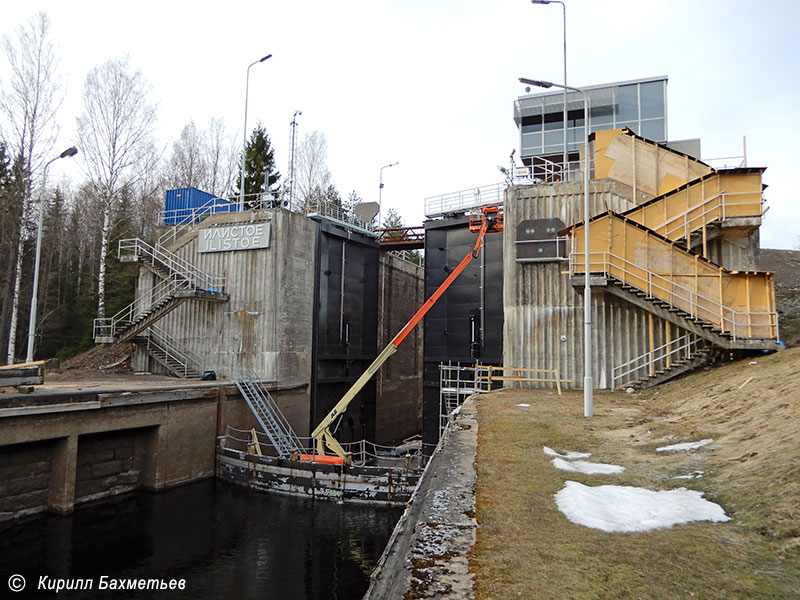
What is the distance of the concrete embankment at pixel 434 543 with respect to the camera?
371 centimetres

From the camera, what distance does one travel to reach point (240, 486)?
64.5ft

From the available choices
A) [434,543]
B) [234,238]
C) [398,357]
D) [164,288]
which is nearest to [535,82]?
[434,543]

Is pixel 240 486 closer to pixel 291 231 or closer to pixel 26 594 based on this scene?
pixel 26 594

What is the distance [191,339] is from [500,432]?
63.7 feet

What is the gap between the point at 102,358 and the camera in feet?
99.2

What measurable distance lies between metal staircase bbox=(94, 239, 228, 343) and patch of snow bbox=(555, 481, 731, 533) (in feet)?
66.9

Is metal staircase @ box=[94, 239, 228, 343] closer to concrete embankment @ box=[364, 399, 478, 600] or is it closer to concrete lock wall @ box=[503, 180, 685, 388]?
concrete lock wall @ box=[503, 180, 685, 388]

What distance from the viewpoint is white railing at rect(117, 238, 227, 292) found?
79.3ft

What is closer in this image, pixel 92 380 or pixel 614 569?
pixel 614 569

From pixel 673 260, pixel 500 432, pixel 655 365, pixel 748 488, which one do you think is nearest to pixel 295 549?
pixel 500 432

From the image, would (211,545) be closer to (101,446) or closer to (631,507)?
(101,446)

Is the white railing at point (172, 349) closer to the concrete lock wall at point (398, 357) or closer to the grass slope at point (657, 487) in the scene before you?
the concrete lock wall at point (398, 357)

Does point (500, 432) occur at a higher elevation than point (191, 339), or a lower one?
lower

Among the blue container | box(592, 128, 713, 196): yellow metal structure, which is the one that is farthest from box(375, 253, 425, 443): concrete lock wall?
box(592, 128, 713, 196): yellow metal structure
